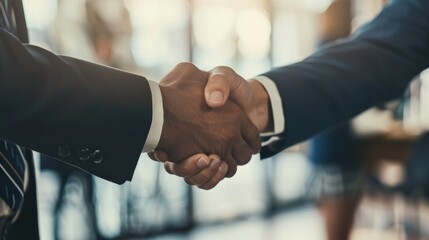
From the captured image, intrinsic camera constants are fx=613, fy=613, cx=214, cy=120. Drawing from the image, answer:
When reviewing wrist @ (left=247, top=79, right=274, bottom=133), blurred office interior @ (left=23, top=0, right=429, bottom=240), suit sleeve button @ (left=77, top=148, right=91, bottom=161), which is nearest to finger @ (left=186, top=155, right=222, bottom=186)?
wrist @ (left=247, top=79, right=274, bottom=133)

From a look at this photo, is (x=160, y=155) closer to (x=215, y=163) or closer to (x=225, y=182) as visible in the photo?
(x=215, y=163)

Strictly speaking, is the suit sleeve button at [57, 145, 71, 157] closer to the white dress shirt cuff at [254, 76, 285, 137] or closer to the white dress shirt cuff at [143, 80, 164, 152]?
the white dress shirt cuff at [143, 80, 164, 152]

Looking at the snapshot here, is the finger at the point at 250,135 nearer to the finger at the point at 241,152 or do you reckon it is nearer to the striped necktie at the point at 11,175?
the finger at the point at 241,152

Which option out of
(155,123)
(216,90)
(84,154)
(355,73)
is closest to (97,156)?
(84,154)

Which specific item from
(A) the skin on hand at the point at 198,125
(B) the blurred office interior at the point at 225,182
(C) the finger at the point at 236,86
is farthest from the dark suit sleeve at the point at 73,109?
(B) the blurred office interior at the point at 225,182

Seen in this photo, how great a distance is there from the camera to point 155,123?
1.24m

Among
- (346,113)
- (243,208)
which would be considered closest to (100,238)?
(243,208)

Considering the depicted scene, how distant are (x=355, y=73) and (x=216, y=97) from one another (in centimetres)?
50

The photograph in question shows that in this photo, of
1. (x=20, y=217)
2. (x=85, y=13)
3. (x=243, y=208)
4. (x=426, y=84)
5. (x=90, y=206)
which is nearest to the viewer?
(x=20, y=217)

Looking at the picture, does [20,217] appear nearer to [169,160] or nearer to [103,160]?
[103,160]

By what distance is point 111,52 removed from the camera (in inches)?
172

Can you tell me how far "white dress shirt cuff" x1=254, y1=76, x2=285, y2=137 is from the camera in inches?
62.2

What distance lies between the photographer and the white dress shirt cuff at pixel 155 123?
123 cm

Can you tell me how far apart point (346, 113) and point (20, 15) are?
940 mm
